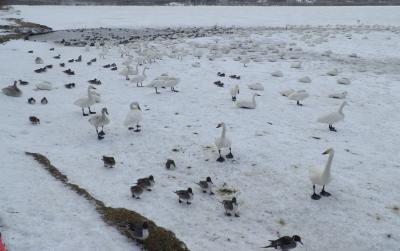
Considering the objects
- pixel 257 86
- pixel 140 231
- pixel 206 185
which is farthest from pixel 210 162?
pixel 257 86

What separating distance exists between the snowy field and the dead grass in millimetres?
216

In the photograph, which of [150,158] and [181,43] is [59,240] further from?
[181,43]

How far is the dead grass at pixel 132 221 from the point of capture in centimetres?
770

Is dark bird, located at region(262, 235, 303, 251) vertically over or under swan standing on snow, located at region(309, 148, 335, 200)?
under

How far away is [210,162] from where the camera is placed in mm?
11531

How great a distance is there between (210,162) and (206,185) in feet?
6.12

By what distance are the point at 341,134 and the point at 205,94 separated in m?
6.83

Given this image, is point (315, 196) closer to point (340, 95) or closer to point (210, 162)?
point (210, 162)

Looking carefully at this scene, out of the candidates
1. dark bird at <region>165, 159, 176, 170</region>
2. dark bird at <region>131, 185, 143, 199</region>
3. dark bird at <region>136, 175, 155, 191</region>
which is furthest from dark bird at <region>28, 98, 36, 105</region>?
dark bird at <region>131, 185, 143, 199</region>

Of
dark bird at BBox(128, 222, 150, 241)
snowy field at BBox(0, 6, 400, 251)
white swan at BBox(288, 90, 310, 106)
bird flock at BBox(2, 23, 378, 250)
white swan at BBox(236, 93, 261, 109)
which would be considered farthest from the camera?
white swan at BBox(288, 90, 310, 106)

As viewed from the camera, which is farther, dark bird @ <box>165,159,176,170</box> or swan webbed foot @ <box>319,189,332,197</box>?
dark bird @ <box>165,159,176,170</box>

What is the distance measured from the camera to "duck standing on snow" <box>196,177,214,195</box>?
9.72m

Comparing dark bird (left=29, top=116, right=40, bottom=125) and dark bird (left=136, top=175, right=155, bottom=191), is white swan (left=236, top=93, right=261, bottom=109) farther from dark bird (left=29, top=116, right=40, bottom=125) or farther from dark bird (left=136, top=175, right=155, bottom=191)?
dark bird (left=29, top=116, right=40, bottom=125)

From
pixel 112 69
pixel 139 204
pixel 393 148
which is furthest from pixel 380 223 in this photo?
pixel 112 69
